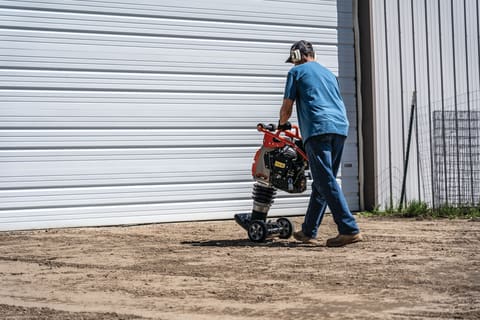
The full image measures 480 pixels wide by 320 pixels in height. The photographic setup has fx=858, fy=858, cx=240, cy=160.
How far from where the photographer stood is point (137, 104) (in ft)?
31.3

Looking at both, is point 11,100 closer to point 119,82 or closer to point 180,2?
point 119,82

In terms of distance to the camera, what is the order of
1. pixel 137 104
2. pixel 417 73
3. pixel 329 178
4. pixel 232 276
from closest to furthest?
pixel 232 276, pixel 329 178, pixel 137 104, pixel 417 73

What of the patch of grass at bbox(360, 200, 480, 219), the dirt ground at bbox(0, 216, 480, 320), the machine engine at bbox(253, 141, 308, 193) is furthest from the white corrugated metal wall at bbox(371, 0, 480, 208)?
the machine engine at bbox(253, 141, 308, 193)

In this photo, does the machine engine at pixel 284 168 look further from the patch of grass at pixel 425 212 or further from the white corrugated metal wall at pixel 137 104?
the patch of grass at pixel 425 212

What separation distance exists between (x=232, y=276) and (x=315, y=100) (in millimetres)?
2169

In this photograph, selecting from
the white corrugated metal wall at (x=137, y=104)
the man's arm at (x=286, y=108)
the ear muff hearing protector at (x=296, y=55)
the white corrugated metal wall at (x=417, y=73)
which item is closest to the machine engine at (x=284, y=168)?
the man's arm at (x=286, y=108)

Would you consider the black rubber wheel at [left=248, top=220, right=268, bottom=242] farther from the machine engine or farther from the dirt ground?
the machine engine

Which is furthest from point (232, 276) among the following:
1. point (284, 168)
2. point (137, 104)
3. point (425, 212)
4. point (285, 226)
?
point (425, 212)

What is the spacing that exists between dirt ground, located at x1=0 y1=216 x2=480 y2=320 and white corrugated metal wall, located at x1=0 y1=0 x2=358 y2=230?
28.6 inches

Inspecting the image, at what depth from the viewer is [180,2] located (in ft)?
32.5

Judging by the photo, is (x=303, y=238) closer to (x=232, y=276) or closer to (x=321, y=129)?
(x=321, y=129)

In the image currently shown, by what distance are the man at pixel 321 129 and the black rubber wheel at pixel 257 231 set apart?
40 cm

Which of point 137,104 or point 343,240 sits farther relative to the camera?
point 137,104

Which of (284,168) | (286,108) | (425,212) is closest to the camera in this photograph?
(286,108)
